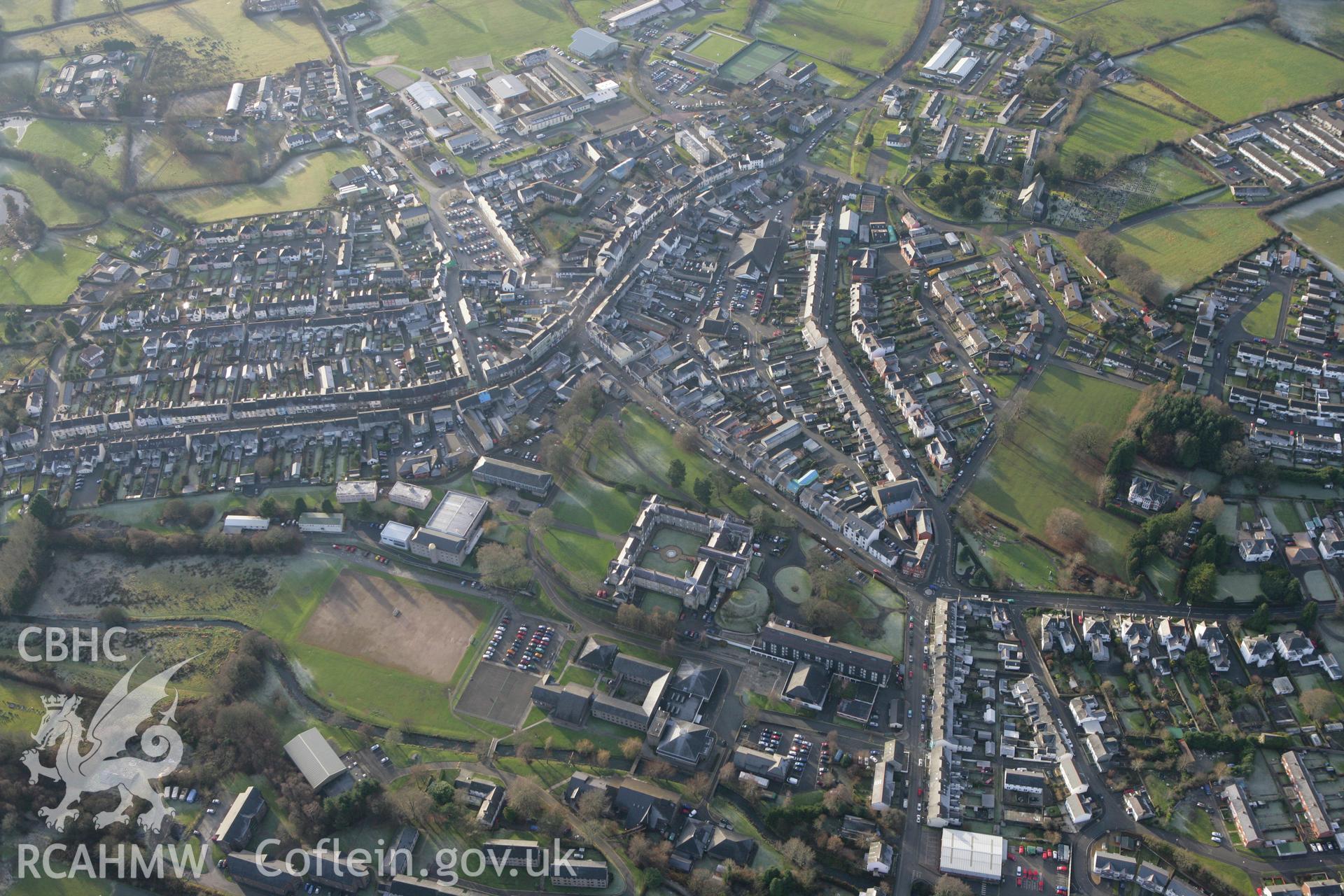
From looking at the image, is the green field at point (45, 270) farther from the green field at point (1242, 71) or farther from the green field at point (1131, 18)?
the green field at point (1242, 71)

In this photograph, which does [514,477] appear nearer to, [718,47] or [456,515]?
[456,515]

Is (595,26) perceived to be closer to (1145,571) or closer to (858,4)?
(858,4)

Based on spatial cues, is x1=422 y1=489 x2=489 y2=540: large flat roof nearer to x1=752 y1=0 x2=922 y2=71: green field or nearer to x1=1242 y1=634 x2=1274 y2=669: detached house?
x1=1242 y1=634 x2=1274 y2=669: detached house

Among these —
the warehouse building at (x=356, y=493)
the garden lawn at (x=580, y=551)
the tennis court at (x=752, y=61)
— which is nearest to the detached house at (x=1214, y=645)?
the garden lawn at (x=580, y=551)

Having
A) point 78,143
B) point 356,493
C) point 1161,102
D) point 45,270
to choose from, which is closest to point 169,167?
point 78,143

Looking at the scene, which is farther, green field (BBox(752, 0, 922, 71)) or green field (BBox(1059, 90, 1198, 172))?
green field (BBox(752, 0, 922, 71))

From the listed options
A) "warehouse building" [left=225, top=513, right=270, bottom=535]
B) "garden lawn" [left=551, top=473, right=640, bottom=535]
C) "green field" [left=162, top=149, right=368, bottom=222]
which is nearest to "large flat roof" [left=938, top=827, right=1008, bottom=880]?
"garden lawn" [left=551, top=473, right=640, bottom=535]

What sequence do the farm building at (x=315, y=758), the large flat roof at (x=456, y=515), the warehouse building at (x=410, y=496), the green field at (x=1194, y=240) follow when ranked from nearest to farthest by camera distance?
1. the farm building at (x=315, y=758)
2. the large flat roof at (x=456, y=515)
3. the warehouse building at (x=410, y=496)
4. the green field at (x=1194, y=240)

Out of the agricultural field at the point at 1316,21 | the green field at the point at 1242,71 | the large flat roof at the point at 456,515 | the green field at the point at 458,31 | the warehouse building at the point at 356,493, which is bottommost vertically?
the warehouse building at the point at 356,493
